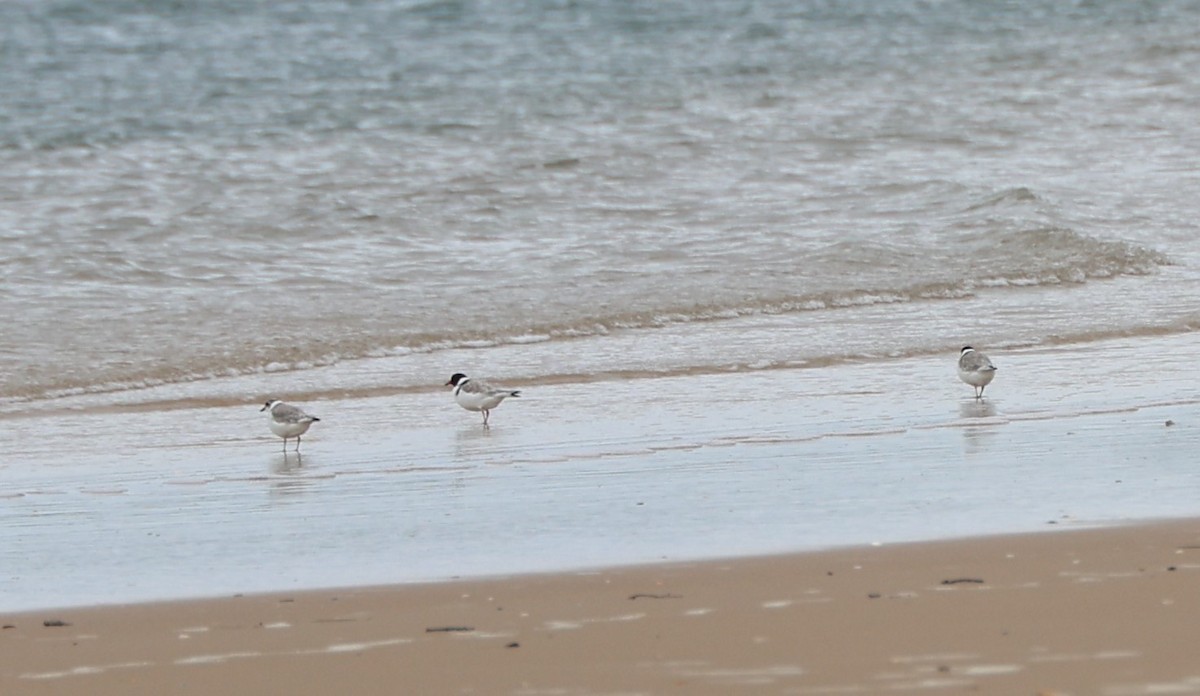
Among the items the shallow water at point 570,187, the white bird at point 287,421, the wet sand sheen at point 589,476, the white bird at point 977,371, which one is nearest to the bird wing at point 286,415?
the white bird at point 287,421

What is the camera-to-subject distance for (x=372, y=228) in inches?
621

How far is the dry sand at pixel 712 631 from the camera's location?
4.62 metres

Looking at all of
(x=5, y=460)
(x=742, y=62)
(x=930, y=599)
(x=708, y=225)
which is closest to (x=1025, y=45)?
(x=742, y=62)

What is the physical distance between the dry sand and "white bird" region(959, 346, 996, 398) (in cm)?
334

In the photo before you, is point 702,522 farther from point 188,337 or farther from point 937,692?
point 188,337

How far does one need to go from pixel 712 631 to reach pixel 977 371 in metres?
4.68


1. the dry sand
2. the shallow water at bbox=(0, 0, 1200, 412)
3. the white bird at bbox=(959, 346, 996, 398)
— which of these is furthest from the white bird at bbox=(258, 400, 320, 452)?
the white bird at bbox=(959, 346, 996, 398)

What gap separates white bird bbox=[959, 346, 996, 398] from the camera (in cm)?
933

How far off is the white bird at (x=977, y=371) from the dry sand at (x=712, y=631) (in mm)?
3338

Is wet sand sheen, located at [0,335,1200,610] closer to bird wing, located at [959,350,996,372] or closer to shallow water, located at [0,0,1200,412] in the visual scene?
bird wing, located at [959,350,996,372]

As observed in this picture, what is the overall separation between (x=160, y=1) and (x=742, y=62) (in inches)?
486

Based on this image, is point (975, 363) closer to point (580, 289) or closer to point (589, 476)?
point (589, 476)

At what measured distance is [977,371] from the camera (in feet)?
30.7

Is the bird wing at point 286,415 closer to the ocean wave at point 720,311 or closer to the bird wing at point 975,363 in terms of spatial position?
the ocean wave at point 720,311
